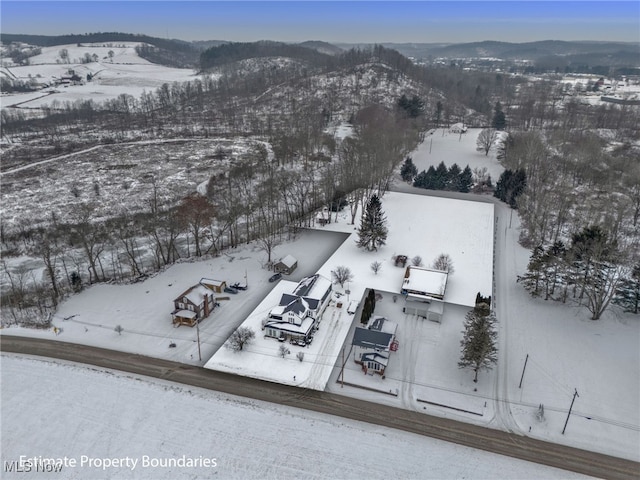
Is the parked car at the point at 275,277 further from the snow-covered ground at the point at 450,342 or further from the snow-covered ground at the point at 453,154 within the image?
the snow-covered ground at the point at 453,154

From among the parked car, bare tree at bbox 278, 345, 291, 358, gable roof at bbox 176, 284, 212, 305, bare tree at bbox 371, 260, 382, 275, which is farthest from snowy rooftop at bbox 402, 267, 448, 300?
gable roof at bbox 176, 284, 212, 305

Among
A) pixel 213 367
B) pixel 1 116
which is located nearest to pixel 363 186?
pixel 213 367

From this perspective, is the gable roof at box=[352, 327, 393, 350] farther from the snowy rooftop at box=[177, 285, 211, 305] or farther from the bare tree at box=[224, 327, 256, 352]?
the snowy rooftop at box=[177, 285, 211, 305]

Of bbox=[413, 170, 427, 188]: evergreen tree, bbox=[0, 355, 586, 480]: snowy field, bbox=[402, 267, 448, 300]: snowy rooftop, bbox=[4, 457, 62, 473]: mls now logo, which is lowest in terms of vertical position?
bbox=[4, 457, 62, 473]: mls now logo

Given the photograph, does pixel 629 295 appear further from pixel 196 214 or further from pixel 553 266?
pixel 196 214

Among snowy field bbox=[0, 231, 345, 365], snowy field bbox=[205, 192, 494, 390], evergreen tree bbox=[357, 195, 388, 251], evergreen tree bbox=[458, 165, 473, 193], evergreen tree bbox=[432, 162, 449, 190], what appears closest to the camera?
snowy field bbox=[205, 192, 494, 390]

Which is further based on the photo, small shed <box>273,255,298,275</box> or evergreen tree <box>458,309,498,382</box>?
small shed <box>273,255,298,275</box>

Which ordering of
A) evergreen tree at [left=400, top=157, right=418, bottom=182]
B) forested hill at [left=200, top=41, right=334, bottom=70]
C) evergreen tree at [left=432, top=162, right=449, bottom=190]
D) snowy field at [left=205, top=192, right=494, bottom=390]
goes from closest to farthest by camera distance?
snowy field at [left=205, top=192, right=494, bottom=390], evergreen tree at [left=432, top=162, right=449, bottom=190], evergreen tree at [left=400, top=157, right=418, bottom=182], forested hill at [left=200, top=41, right=334, bottom=70]
